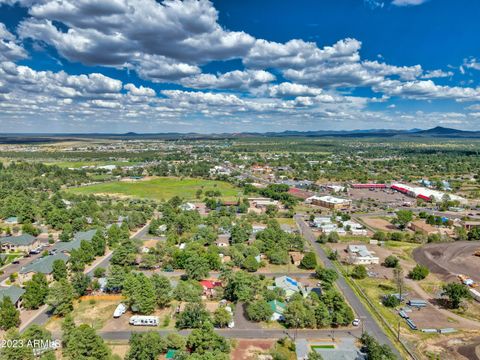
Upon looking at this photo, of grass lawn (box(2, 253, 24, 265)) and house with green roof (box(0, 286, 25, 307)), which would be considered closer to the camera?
house with green roof (box(0, 286, 25, 307))

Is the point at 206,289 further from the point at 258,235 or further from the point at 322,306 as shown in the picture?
the point at 258,235

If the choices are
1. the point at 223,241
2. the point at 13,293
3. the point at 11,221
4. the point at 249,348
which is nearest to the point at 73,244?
the point at 13,293

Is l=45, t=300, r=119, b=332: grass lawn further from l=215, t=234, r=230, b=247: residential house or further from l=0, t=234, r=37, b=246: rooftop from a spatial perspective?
l=0, t=234, r=37, b=246: rooftop

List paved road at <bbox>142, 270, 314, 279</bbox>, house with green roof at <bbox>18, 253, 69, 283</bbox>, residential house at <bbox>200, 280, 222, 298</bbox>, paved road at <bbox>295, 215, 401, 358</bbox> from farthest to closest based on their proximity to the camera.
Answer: paved road at <bbox>142, 270, 314, 279</bbox>
house with green roof at <bbox>18, 253, 69, 283</bbox>
residential house at <bbox>200, 280, 222, 298</bbox>
paved road at <bbox>295, 215, 401, 358</bbox>

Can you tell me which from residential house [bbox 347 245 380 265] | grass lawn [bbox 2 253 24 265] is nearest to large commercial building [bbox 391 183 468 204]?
residential house [bbox 347 245 380 265]

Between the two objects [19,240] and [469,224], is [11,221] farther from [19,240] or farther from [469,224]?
[469,224]

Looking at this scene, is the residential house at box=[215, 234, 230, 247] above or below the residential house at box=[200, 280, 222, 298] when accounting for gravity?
below
